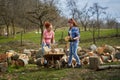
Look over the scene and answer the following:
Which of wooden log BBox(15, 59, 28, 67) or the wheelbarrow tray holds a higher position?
the wheelbarrow tray

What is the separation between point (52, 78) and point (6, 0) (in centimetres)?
3661

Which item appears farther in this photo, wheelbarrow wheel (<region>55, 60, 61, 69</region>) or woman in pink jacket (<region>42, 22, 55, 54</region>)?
woman in pink jacket (<region>42, 22, 55, 54</region>)

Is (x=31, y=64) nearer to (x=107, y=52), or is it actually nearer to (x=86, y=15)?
(x=107, y=52)

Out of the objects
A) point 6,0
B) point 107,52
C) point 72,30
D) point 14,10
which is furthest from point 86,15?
point 72,30

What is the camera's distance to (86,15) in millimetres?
62156

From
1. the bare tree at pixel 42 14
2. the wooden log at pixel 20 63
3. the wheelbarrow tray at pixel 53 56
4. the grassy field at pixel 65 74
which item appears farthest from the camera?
the bare tree at pixel 42 14

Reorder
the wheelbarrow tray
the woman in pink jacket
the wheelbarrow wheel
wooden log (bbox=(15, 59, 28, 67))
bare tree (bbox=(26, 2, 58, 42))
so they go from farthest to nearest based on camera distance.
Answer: bare tree (bbox=(26, 2, 58, 42)) → wooden log (bbox=(15, 59, 28, 67)) → the woman in pink jacket → the wheelbarrow wheel → the wheelbarrow tray

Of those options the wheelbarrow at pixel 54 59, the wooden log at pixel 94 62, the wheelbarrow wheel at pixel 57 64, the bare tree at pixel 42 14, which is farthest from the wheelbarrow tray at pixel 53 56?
the bare tree at pixel 42 14

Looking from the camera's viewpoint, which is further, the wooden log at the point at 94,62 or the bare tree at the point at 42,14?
the bare tree at the point at 42,14

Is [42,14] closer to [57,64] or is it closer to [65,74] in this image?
[57,64]

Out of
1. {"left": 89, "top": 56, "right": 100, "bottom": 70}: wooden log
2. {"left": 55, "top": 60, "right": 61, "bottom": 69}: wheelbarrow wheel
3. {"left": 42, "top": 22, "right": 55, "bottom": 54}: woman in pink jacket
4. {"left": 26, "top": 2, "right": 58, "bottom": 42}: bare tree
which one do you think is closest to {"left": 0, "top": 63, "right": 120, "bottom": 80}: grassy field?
{"left": 89, "top": 56, "right": 100, "bottom": 70}: wooden log

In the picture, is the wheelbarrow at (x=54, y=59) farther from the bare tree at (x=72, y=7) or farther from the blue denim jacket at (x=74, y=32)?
the bare tree at (x=72, y=7)

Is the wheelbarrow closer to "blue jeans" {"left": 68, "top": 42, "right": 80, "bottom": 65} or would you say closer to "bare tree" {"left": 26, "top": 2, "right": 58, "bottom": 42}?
"blue jeans" {"left": 68, "top": 42, "right": 80, "bottom": 65}

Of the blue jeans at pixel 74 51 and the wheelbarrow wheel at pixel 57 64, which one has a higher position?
the blue jeans at pixel 74 51
